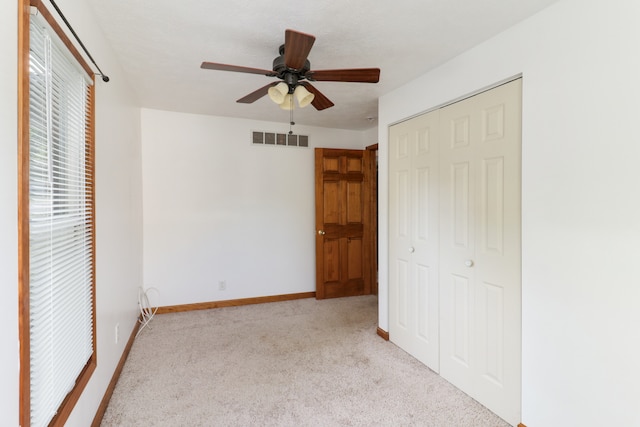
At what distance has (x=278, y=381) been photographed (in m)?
2.41

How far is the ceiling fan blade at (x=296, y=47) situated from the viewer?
5.14 ft

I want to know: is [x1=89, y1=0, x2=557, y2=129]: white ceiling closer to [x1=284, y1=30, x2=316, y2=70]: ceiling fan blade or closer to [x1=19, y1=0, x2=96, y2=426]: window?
[x1=284, y1=30, x2=316, y2=70]: ceiling fan blade

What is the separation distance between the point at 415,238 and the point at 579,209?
129 cm

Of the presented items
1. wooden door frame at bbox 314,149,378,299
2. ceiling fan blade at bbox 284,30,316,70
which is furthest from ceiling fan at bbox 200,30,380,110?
wooden door frame at bbox 314,149,378,299

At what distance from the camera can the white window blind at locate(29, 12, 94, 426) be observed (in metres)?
1.20

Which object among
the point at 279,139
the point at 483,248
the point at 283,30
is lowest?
the point at 483,248

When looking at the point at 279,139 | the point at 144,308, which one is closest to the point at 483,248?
the point at 279,139

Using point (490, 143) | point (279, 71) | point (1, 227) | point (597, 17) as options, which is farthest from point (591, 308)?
point (1, 227)

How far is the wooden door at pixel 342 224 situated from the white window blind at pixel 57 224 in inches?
114

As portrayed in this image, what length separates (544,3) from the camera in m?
1.72

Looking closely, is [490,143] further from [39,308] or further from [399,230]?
[39,308]

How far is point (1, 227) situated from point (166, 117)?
126 inches

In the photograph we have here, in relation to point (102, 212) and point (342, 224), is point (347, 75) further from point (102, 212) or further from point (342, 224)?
point (342, 224)

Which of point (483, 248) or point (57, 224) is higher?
point (57, 224)
